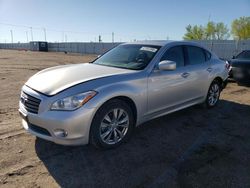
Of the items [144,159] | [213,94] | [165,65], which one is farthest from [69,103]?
[213,94]

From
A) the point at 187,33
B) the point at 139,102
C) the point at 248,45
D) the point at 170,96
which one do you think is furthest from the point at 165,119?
the point at 187,33

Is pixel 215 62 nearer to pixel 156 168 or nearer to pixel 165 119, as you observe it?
pixel 165 119

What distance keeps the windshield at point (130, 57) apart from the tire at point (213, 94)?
224 centimetres

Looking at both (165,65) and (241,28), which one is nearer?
(165,65)

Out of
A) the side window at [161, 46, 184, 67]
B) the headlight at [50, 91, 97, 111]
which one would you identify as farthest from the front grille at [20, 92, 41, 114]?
the side window at [161, 46, 184, 67]

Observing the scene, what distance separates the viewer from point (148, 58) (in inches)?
182

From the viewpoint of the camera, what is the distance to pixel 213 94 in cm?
649

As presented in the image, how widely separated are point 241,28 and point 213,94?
61.0 m

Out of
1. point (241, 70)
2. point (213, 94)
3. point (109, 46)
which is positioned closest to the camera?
point (213, 94)

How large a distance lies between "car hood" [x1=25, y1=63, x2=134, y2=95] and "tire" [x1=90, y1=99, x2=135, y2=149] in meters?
0.51

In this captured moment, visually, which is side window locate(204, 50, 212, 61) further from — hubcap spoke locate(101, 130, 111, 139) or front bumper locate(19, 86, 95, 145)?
front bumper locate(19, 86, 95, 145)

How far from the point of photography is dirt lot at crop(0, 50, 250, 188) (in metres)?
3.15

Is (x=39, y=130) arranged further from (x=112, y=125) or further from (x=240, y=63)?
(x=240, y=63)

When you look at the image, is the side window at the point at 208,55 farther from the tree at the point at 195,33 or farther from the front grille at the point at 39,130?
the tree at the point at 195,33
